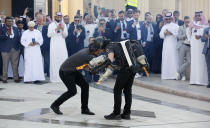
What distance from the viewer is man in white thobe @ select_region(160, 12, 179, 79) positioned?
637 inches

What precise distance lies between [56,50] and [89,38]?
1374 millimetres

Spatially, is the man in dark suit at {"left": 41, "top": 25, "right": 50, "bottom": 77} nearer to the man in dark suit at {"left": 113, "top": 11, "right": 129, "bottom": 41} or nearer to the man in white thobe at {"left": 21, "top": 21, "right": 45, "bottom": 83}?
the man in white thobe at {"left": 21, "top": 21, "right": 45, "bottom": 83}

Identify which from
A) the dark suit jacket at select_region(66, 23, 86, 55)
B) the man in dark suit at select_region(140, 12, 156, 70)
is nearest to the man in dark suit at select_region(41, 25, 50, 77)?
the dark suit jacket at select_region(66, 23, 86, 55)

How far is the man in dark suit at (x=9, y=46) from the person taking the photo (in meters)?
15.6

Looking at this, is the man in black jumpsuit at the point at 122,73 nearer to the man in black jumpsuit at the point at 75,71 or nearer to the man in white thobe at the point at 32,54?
the man in black jumpsuit at the point at 75,71

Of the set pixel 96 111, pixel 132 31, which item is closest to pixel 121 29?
pixel 132 31

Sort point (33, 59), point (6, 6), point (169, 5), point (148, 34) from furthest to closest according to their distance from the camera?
point (6, 6), point (169, 5), point (148, 34), point (33, 59)

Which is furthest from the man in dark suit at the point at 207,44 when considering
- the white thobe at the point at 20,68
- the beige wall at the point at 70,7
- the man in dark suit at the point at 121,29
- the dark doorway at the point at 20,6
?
the beige wall at the point at 70,7

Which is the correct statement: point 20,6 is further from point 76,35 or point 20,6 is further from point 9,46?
point 9,46

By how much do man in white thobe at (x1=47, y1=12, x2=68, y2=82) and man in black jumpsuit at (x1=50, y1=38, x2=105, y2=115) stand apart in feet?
20.8

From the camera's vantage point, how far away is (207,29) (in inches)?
550

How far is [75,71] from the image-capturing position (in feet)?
32.3

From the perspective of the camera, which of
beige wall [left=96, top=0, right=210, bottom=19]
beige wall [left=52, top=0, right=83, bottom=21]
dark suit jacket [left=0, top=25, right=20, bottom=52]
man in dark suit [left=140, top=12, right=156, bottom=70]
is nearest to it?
dark suit jacket [left=0, top=25, right=20, bottom=52]

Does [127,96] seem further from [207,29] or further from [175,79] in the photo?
[175,79]
